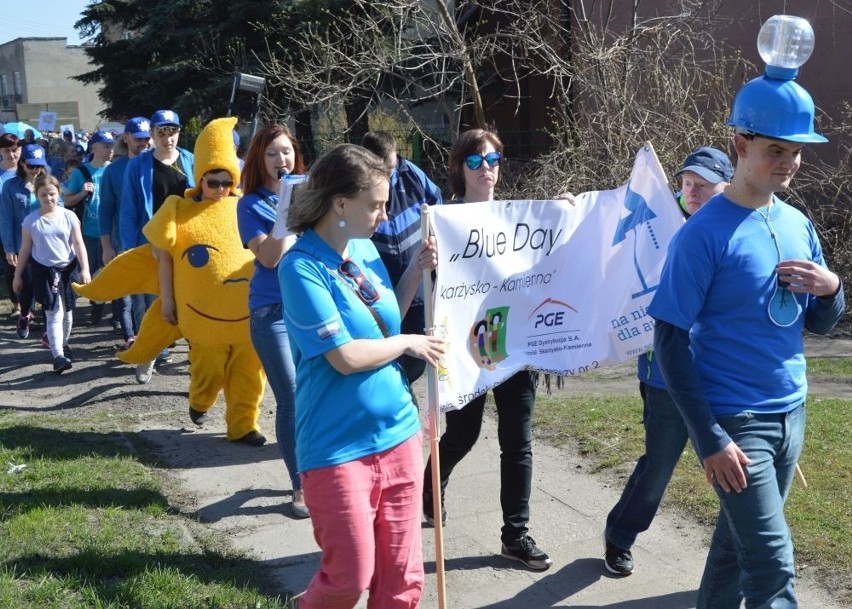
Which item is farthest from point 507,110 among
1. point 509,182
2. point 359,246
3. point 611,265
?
point 359,246

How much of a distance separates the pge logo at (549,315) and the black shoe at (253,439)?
2.71 m

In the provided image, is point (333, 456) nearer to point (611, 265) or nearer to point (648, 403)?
point (648, 403)

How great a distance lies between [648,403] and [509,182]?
29.8ft

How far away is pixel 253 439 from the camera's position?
6.79 metres

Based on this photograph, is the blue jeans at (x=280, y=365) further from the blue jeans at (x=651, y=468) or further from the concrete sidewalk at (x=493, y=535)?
the blue jeans at (x=651, y=468)

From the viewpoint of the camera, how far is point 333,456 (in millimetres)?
3363

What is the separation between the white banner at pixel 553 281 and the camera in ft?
14.7

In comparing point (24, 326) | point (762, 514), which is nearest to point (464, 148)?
point (762, 514)

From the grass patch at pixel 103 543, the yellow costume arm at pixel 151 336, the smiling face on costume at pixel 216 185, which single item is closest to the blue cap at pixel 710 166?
the grass patch at pixel 103 543

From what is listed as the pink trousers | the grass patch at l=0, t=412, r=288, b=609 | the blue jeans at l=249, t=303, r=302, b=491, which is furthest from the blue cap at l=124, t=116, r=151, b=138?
the pink trousers

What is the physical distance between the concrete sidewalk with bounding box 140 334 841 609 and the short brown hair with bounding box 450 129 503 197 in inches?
70.1

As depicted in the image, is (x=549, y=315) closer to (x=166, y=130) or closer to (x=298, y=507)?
(x=298, y=507)

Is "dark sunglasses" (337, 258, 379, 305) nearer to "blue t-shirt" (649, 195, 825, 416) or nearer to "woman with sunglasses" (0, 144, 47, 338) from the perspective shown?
"blue t-shirt" (649, 195, 825, 416)

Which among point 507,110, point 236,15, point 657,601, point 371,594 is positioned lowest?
point 657,601
